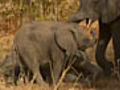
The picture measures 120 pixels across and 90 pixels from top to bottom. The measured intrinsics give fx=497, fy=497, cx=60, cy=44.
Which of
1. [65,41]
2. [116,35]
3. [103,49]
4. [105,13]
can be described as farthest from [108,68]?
[65,41]

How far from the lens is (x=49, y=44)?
15.3 feet

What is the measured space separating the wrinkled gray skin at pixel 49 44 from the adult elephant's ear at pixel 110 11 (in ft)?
2.24

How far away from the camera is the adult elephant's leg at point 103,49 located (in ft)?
18.4

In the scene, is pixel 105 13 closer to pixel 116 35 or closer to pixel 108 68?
pixel 116 35

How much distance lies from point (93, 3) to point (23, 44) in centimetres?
106

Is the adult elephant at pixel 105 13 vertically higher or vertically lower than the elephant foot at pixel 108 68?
higher

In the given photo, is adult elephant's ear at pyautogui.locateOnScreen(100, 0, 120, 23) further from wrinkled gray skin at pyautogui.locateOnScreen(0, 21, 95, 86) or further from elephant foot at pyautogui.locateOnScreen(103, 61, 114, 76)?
wrinkled gray skin at pyautogui.locateOnScreen(0, 21, 95, 86)

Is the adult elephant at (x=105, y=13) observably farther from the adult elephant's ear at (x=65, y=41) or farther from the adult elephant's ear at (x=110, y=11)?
the adult elephant's ear at (x=65, y=41)

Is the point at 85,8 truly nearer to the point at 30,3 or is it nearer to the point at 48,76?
the point at 48,76

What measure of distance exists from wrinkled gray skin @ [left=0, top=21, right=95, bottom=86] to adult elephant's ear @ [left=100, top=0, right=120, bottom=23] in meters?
0.68

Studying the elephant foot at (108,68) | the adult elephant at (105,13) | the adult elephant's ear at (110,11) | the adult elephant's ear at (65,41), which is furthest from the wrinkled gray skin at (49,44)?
the elephant foot at (108,68)

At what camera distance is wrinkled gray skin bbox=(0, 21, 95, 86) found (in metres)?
4.64

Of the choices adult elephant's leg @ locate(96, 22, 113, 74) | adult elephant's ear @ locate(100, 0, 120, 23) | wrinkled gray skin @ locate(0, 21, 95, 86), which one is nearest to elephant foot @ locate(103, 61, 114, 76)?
adult elephant's leg @ locate(96, 22, 113, 74)

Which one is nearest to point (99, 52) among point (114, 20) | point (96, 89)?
point (114, 20)
